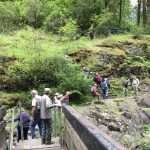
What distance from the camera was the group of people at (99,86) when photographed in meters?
29.8

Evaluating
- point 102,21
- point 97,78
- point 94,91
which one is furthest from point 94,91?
point 102,21

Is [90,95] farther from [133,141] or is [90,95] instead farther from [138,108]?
[133,141]

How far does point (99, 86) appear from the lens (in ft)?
107

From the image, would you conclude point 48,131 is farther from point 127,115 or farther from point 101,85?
point 101,85

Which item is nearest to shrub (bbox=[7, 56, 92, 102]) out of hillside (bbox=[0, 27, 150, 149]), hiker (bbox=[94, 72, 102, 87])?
hillside (bbox=[0, 27, 150, 149])

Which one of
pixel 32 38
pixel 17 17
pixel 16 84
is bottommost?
pixel 16 84

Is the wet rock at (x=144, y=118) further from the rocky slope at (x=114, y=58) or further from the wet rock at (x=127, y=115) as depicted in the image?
the rocky slope at (x=114, y=58)

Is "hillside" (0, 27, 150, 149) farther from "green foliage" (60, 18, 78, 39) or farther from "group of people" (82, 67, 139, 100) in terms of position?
"green foliage" (60, 18, 78, 39)

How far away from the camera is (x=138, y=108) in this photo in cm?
2800

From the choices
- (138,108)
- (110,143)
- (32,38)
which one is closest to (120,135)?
(138,108)

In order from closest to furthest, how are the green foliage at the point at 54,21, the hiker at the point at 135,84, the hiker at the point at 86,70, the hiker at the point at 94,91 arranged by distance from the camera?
1. the hiker at the point at 94,91
2. the hiker at the point at 86,70
3. the hiker at the point at 135,84
4. the green foliage at the point at 54,21

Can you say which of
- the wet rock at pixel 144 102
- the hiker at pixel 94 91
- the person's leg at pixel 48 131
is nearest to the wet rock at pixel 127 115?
the wet rock at pixel 144 102

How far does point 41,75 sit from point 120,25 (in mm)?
22889

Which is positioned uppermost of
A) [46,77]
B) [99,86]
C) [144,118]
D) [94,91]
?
[46,77]
